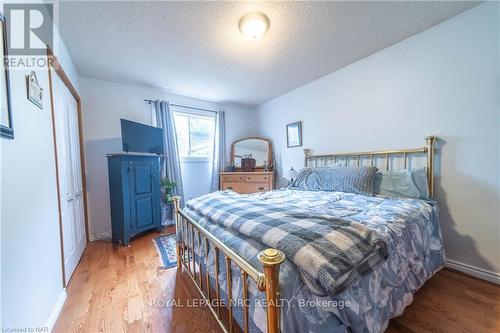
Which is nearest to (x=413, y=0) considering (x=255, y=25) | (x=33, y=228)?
(x=255, y=25)

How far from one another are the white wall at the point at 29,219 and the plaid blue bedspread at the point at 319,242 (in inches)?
41.3

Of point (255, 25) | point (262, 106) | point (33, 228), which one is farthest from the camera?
point (262, 106)

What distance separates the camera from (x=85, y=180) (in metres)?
2.75

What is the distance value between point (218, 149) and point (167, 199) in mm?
1369

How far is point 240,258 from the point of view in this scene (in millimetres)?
866

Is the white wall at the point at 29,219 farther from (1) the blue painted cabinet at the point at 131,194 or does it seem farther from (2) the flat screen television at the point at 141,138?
(2) the flat screen television at the point at 141,138

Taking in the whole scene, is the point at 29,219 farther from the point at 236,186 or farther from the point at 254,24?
the point at 236,186

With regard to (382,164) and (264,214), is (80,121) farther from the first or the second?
(382,164)


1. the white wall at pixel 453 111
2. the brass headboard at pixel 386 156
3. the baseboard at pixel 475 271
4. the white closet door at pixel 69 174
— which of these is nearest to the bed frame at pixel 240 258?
the brass headboard at pixel 386 156

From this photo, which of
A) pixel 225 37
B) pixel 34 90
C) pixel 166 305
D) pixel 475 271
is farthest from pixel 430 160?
pixel 34 90

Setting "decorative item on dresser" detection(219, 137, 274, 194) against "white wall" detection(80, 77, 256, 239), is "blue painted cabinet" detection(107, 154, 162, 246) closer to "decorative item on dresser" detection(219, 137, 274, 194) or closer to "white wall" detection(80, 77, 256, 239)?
"white wall" detection(80, 77, 256, 239)

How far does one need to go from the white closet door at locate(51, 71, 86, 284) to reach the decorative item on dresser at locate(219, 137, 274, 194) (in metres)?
2.15

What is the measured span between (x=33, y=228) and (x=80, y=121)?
2085mm

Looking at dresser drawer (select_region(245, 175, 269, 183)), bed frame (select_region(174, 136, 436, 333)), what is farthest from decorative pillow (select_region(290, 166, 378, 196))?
dresser drawer (select_region(245, 175, 269, 183))
